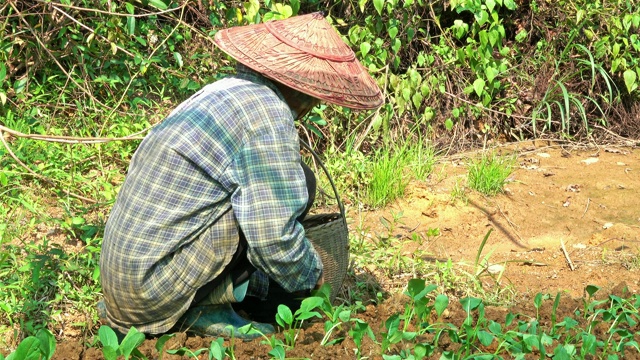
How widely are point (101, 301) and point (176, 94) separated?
2.22m

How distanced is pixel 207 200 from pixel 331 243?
0.64m

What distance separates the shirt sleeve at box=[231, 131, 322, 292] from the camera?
271 centimetres

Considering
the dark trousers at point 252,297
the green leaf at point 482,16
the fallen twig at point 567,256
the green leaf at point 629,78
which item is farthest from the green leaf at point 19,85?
the green leaf at point 629,78

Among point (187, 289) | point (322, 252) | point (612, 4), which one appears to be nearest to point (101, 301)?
point (187, 289)

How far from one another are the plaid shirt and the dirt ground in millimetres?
493

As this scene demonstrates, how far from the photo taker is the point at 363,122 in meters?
5.44

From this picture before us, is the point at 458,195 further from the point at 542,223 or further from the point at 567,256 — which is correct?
the point at 567,256

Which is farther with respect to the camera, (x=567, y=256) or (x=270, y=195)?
(x=567, y=256)

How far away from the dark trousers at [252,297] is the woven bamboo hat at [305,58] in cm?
37

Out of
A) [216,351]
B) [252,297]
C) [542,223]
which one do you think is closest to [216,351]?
[216,351]

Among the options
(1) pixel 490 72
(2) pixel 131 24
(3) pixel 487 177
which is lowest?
(3) pixel 487 177

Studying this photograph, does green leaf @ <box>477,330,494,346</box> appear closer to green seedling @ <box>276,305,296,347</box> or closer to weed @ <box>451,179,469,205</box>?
green seedling @ <box>276,305,296,347</box>

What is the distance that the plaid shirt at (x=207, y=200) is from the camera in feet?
8.92

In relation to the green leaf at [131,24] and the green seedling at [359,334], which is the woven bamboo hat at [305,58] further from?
the green leaf at [131,24]
